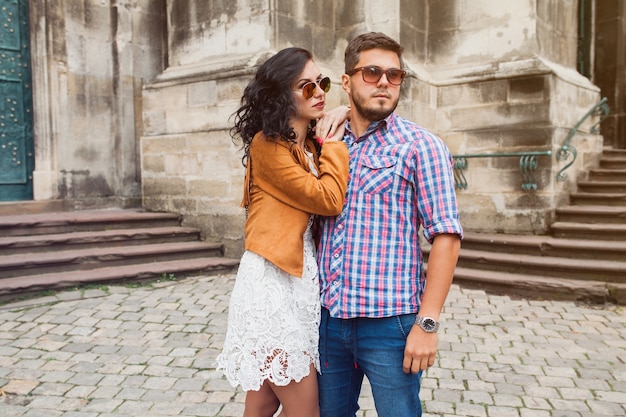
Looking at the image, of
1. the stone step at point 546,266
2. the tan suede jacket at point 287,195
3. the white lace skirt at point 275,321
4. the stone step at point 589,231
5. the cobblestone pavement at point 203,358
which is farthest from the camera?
the stone step at point 589,231

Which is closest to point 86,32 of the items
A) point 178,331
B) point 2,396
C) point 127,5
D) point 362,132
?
point 127,5

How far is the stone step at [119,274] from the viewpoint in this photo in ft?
18.4

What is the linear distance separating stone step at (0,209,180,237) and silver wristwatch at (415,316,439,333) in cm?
607

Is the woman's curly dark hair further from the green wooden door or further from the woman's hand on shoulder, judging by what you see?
the green wooden door

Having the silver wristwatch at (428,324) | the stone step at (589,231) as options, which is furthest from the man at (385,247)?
the stone step at (589,231)

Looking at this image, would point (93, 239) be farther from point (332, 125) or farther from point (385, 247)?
point (385, 247)

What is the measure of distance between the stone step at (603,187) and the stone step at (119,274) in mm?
4827

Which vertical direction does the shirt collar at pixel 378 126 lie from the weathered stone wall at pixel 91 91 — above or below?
below

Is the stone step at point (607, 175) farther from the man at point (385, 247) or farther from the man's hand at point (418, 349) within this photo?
the man's hand at point (418, 349)

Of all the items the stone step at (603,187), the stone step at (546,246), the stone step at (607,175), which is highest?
the stone step at (607,175)

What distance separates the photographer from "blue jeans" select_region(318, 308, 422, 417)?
178cm

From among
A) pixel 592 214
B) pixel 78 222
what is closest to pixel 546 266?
pixel 592 214

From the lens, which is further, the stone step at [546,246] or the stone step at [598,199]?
the stone step at [598,199]

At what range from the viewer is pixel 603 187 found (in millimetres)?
7695
